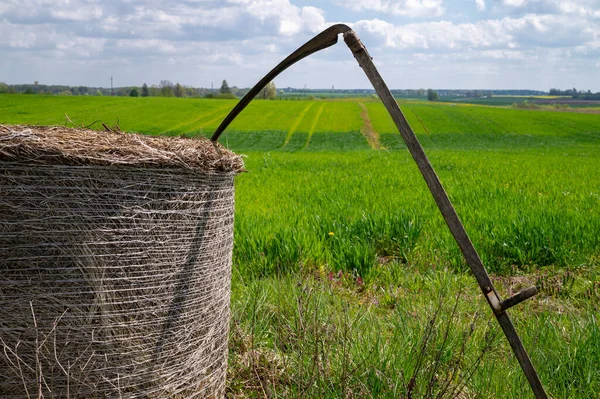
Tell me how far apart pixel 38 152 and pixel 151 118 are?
4360 centimetres

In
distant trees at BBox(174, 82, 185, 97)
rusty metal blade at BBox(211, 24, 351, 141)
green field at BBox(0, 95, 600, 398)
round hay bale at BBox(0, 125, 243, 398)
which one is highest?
distant trees at BBox(174, 82, 185, 97)

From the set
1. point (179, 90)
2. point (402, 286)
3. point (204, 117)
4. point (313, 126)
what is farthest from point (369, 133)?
point (179, 90)

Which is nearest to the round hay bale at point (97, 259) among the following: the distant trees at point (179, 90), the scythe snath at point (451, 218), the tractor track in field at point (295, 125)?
the scythe snath at point (451, 218)

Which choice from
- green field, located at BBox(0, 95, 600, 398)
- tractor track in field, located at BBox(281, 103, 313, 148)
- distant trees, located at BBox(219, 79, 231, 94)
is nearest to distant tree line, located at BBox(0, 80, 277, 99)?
distant trees, located at BBox(219, 79, 231, 94)

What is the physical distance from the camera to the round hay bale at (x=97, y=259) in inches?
74.2

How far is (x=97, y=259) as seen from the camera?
195 cm

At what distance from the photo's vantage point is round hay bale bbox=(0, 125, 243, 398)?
189cm

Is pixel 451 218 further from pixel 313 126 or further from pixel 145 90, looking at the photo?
pixel 145 90

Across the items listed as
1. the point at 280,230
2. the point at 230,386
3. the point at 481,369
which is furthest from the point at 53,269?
the point at 280,230

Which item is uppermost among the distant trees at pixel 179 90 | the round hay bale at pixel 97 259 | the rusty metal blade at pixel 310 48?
the distant trees at pixel 179 90

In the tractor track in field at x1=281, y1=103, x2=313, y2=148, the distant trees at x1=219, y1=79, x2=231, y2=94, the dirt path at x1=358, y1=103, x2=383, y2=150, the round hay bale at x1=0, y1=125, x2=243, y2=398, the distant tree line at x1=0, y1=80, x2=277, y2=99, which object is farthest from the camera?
the distant trees at x1=219, y1=79, x2=231, y2=94

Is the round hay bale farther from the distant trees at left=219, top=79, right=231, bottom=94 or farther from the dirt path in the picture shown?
the distant trees at left=219, top=79, right=231, bottom=94

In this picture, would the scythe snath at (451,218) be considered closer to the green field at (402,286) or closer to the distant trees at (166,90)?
the green field at (402,286)

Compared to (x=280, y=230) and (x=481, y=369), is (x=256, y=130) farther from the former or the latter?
(x=481, y=369)
